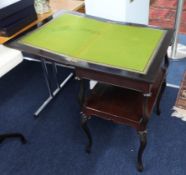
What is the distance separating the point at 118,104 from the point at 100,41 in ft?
1.28

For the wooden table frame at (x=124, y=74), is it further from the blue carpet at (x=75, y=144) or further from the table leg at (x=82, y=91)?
the blue carpet at (x=75, y=144)

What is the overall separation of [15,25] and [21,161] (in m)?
0.93

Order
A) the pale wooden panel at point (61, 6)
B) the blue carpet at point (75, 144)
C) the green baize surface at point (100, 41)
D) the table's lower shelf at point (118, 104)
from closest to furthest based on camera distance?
the green baize surface at point (100, 41) → the table's lower shelf at point (118, 104) → the blue carpet at point (75, 144) → the pale wooden panel at point (61, 6)

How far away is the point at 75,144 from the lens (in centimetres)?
175

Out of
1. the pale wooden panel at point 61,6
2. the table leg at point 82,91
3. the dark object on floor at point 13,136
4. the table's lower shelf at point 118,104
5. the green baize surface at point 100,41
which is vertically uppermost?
the pale wooden panel at point 61,6

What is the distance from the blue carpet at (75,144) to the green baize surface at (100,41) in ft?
2.53

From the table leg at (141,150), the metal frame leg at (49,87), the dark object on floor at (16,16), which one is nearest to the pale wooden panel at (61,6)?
the dark object on floor at (16,16)

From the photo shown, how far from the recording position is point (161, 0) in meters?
4.17

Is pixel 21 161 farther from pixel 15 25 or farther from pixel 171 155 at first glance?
pixel 171 155

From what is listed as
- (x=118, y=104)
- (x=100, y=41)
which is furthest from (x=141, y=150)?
(x=100, y=41)

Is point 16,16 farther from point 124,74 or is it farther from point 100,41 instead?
point 124,74

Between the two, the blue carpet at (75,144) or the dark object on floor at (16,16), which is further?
the blue carpet at (75,144)

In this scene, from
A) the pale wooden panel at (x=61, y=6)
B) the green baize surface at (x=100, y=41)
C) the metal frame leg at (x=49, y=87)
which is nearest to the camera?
the green baize surface at (x=100, y=41)

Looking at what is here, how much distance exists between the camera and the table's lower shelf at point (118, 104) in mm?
1348
